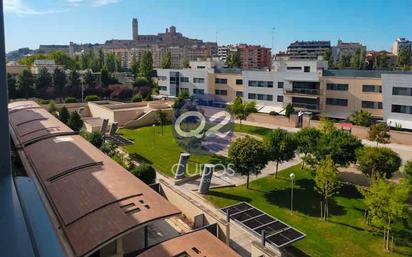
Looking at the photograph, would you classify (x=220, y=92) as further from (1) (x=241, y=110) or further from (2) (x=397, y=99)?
(2) (x=397, y=99)

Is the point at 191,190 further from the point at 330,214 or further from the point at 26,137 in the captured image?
the point at 26,137

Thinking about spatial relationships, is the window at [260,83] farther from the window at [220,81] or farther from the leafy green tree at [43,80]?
the leafy green tree at [43,80]

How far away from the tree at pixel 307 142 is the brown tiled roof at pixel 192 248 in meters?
13.6

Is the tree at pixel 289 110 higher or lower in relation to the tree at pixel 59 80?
lower

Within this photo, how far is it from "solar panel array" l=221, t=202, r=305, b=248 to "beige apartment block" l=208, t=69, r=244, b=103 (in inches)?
1491

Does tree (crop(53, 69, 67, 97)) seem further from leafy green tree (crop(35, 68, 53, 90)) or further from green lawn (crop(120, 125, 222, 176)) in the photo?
green lawn (crop(120, 125, 222, 176))

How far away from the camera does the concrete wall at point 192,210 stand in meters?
15.9

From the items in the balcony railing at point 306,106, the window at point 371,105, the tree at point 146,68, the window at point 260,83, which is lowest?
the balcony railing at point 306,106

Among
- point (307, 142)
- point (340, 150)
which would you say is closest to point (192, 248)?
point (340, 150)

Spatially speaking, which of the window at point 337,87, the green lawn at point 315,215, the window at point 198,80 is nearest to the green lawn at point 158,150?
the green lawn at point 315,215

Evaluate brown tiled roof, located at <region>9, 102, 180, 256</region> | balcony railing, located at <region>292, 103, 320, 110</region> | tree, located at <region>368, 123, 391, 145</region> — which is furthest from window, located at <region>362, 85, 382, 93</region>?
brown tiled roof, located at <region>9, 102, 180, 256</region>

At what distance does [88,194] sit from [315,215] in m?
12.3

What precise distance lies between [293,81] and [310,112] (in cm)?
484

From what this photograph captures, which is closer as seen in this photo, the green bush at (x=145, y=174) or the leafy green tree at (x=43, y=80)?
the green bush at (x=145, y=174)
